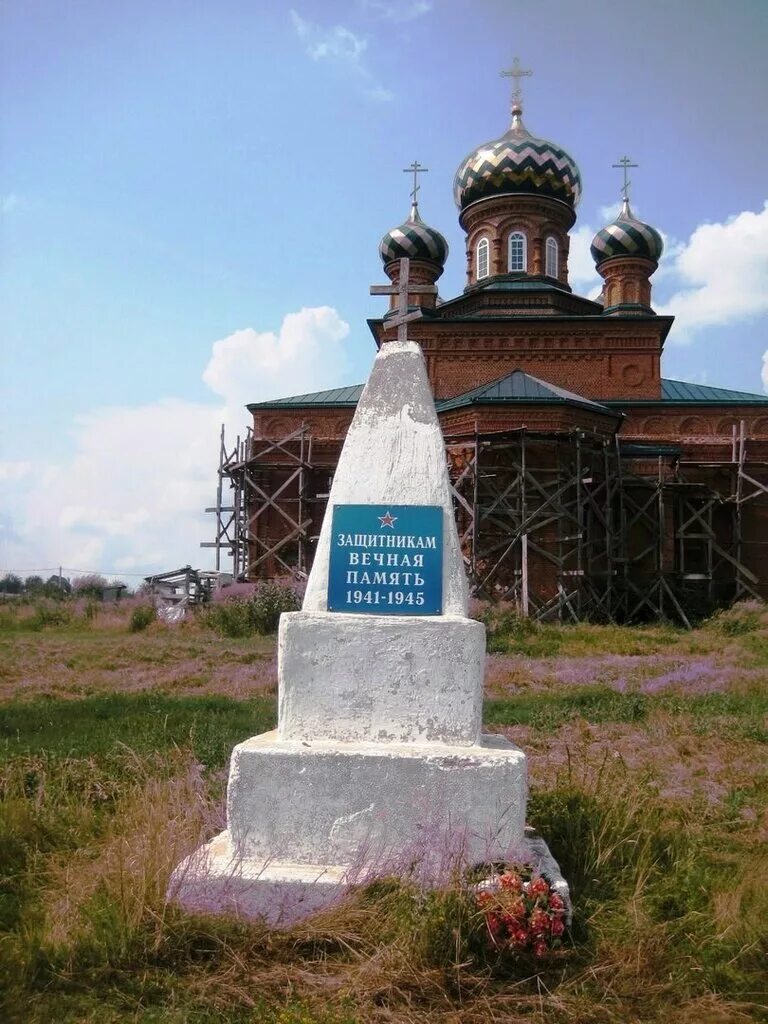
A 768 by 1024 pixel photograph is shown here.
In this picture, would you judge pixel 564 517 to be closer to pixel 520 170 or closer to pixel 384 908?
pixel 520 170

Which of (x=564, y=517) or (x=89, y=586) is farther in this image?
(x=89, y=586)

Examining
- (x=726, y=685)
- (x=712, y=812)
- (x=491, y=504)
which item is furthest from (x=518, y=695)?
(x=491, y=504)

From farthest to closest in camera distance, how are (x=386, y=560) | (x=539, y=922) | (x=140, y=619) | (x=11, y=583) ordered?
(x=11, y=583) < (x=140, y=619) < (x=386, y=560) < (x=539, y=922)

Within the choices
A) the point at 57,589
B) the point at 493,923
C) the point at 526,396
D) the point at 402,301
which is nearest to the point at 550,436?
the point at 526,396

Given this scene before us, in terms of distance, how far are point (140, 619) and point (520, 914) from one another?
1564cm

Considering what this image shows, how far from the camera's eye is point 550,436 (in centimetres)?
1884

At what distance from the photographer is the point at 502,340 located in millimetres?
22875

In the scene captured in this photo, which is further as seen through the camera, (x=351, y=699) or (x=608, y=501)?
(x=608, y=501)

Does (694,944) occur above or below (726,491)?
below

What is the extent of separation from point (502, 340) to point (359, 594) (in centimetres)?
1973

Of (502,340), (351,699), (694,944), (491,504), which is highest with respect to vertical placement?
(502,340)

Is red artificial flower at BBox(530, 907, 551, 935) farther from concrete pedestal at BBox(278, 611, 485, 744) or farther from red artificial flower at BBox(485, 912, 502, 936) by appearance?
concrete pedestal at BBox(278, 611, 485, 744)

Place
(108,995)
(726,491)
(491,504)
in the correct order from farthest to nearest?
1. (726,491)
2. (491,504)
3. (108,995)

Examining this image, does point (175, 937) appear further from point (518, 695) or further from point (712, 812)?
point (518, 695)
